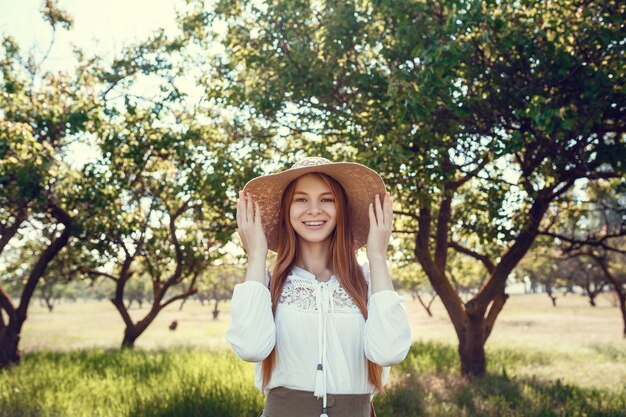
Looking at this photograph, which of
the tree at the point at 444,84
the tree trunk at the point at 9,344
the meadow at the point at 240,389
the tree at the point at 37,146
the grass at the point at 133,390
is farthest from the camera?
the tree trunk at the point at 9,344

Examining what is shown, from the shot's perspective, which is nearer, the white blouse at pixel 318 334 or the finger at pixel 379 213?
the white blouse at pixel 318 334

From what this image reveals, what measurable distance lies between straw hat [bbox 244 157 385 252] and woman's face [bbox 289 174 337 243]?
2.7 inches

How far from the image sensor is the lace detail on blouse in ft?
9.54

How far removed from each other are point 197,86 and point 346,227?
954 cm

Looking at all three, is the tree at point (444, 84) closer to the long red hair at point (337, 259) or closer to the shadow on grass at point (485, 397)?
the shadow on grass at point (485, 397)

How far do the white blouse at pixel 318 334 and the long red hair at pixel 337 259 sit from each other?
0.04 meters

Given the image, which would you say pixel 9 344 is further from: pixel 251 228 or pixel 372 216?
pixel 372 216

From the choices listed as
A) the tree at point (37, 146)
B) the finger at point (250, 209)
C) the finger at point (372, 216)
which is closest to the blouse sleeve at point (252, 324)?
the finger at point (250, 209)

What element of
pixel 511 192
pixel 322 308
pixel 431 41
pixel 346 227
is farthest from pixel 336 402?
pixel 511 192

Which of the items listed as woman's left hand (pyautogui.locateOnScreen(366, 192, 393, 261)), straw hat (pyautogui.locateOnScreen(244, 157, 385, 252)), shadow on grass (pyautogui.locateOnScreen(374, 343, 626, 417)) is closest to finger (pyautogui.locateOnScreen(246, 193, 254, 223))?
straw hat (pyautogui.locateOnScreen(244, 157, 385, 252))

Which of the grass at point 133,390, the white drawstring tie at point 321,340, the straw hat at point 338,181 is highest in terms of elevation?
the straw hat at point 338,181

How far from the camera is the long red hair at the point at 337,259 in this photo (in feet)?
9.43

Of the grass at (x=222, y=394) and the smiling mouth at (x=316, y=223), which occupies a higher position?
the smiling mouth at (x=316, y=223)

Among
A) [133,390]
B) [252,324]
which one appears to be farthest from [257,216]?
[133,390]
